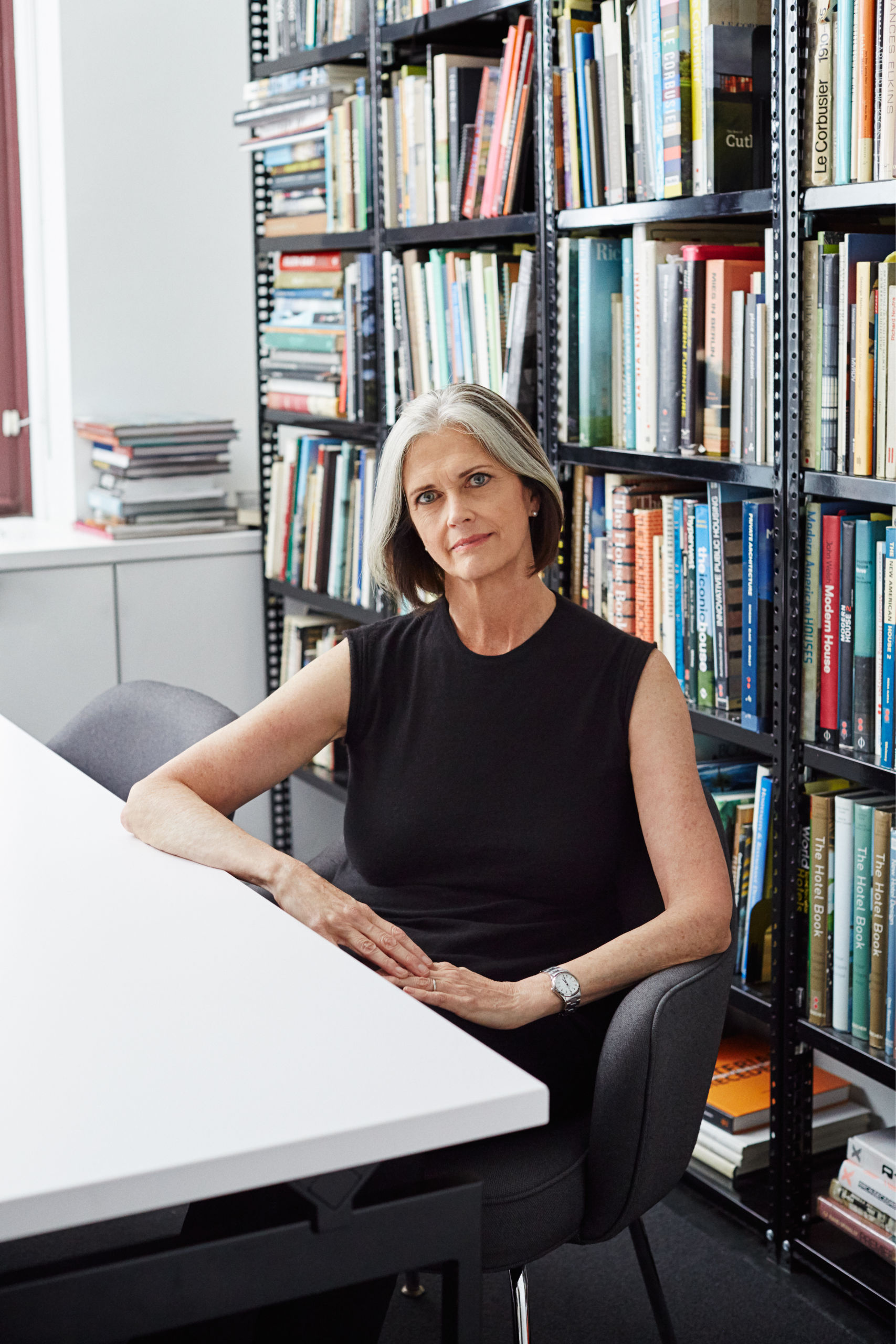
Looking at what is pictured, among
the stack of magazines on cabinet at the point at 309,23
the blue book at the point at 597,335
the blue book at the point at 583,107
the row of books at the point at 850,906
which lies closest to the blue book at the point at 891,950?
the row of books at the point at 850,906

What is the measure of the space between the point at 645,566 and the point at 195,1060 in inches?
56.8

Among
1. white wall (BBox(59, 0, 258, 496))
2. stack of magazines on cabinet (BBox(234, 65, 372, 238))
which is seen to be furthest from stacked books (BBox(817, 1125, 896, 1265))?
white wall (BBox(59, 0, 258, 496))

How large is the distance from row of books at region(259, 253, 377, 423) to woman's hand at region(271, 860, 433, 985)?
65.2 inches

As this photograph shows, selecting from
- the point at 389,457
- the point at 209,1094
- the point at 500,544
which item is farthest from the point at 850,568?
the point at 209,1094

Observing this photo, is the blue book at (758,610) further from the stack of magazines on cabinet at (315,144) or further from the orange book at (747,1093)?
the stack of magazines on cabinet at (315,144)

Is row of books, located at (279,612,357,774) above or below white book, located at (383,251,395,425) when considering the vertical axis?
below

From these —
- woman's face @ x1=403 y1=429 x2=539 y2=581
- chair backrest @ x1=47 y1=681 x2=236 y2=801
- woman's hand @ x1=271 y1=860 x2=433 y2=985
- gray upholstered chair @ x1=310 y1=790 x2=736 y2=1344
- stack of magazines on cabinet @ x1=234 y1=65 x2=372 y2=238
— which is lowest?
gray upholstered chair @ x1=310 y1=790 x2=736 y2=1344

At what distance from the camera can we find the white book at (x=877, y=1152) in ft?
6.86

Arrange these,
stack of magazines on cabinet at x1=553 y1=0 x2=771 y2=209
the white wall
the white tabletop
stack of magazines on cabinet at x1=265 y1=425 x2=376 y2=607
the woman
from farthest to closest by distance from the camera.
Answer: the white wall, stack of magazines on cabinet at x1=265 y1=425 x2=376 y2=607, stack of magazines on cabinet at x1=553 y1=0 x2=771 y2=209, the woman, the white tabletop

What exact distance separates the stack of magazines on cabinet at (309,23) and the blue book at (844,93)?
1337 mm

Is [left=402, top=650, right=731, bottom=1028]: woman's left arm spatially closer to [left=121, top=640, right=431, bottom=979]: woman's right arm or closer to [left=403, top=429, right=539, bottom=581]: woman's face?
[left=121, top=640, right=431, bottom=979]: woman's right arm

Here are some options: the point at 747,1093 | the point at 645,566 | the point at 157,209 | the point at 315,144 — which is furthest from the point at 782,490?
the point at 157,209

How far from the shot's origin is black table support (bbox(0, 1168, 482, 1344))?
96 centimetres

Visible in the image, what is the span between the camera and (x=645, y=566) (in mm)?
2359
